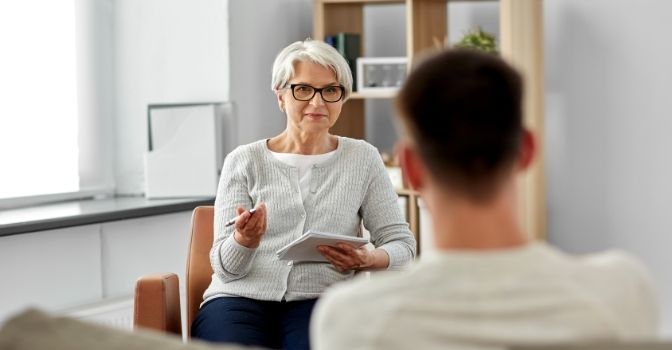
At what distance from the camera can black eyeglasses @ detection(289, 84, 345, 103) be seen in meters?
2.90

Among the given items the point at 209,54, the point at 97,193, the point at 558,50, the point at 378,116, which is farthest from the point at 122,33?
the point at 558,50

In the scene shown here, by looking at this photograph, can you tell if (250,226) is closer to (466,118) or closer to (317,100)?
(317,100)

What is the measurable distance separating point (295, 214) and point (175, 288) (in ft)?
1.21

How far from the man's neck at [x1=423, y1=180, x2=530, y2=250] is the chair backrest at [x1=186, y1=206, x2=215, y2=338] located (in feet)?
6.14

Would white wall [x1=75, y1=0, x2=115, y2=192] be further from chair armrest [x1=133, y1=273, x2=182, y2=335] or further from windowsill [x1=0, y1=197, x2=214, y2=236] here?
chair armrest [x1=133, y1=273, x2=182, y2=335]

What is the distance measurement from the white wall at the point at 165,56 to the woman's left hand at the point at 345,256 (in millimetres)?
1778

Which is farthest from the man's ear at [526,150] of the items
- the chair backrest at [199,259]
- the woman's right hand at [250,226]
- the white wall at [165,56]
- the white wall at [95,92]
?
the white wall at [95,92]

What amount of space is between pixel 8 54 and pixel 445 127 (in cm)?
318

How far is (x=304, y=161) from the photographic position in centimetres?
286

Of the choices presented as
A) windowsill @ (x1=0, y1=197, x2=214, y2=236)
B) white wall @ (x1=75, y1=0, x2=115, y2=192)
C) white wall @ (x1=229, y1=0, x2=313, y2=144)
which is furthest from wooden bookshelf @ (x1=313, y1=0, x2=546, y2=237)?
windowsill @ (x1=0, y1=197, x2=214, y2=236)

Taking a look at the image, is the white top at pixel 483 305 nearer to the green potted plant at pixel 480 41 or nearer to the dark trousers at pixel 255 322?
the dark trousers at pixel 255 322

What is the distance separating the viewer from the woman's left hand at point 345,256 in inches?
103

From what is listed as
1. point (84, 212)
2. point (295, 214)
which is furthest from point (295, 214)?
point (84, 212)

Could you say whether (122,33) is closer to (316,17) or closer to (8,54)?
(8,54)
